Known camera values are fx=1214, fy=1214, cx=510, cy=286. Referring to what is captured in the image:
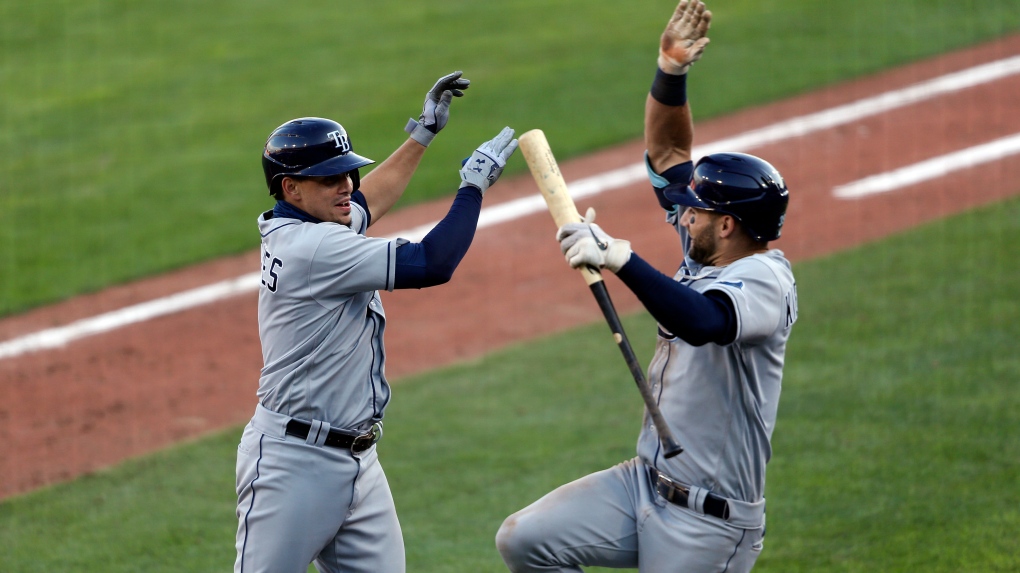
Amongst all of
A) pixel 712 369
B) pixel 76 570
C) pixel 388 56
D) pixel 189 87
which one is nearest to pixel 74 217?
pixel 189 87

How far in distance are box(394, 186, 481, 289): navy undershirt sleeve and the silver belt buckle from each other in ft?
1.88

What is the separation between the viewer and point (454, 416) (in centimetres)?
717

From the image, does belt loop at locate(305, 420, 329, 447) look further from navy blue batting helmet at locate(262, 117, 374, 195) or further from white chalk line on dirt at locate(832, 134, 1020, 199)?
white chalk line on dirt at locate(832, 134, 1020, 199)

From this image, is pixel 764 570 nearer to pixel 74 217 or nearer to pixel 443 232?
pixel 443 232

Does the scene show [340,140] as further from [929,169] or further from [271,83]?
[271,83]

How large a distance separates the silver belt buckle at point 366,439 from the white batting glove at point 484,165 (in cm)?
93

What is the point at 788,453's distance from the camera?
254 inches

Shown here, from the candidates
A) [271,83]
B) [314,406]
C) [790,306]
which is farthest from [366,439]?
[271,83]

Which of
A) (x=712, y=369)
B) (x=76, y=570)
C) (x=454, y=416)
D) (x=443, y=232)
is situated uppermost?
(x=443, y=232)

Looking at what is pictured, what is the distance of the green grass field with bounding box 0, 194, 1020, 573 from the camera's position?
5648mm

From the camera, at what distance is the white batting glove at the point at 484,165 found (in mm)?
4277

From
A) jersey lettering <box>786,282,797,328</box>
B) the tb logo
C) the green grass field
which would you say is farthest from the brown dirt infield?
jersey lettering <box>786,282,797,328</box>

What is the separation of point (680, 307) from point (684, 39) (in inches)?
57.1

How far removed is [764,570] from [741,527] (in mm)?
1432
